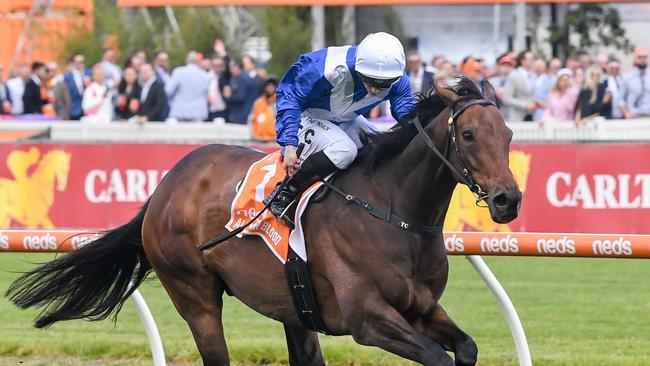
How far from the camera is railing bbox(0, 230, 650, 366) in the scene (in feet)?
20.6

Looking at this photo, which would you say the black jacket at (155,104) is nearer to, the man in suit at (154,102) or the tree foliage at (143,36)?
the man in suit at (154,102)

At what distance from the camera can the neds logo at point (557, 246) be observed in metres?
6.35

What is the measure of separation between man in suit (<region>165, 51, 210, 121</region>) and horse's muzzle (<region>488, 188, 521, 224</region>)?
11.1m

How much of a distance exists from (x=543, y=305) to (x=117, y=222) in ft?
15.7

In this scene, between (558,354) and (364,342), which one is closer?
(364,342)

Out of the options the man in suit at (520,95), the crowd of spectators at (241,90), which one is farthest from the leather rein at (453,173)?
the man in suit at (520,95)

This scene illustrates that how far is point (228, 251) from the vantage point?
619 centimetres

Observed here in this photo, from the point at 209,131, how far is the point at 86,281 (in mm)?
7459

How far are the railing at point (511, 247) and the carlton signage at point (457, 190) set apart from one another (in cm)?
480

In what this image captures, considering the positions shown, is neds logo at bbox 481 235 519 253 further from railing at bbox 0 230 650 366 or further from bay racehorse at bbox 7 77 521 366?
bay racehorse at bbox 7 77 521 366

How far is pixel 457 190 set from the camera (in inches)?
460

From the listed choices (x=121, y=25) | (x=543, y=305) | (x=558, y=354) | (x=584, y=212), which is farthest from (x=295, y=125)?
(x=121, y=25)

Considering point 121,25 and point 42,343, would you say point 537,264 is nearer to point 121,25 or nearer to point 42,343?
point 42,343

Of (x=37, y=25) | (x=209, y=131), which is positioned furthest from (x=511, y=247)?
(x=37, y=25)
